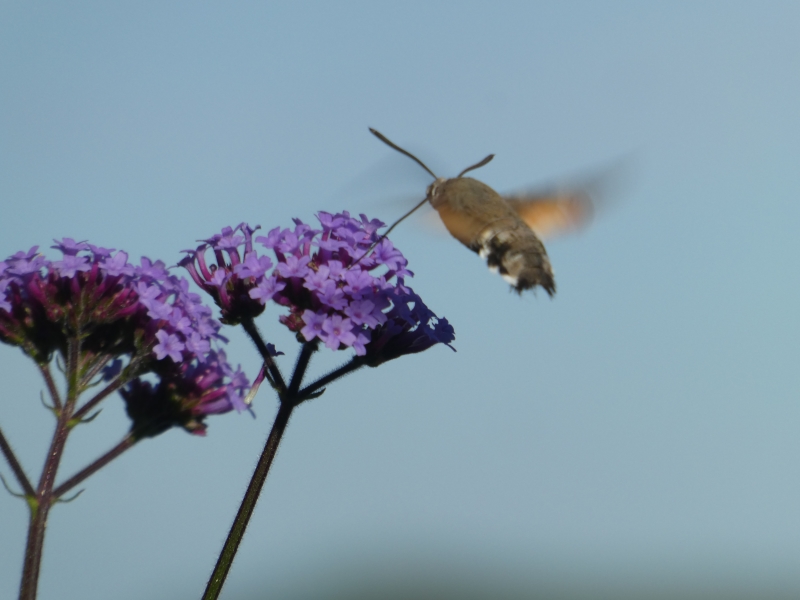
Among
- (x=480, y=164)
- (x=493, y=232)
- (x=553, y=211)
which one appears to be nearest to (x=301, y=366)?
(x=493, y=232)

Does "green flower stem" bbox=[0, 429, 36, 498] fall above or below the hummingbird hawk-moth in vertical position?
below

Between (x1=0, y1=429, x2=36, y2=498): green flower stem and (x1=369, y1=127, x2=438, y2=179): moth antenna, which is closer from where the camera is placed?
(x1=0, y1=429, x2=36, y2=498): green flower stem

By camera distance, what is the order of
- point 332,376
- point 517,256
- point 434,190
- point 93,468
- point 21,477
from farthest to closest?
point 434,190, point 517,256, point 332,376, point 93,468, point 21,477

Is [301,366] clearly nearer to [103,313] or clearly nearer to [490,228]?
[103,313]

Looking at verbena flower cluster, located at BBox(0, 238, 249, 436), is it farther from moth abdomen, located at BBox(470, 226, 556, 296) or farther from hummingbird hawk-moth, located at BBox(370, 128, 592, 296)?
moth abdomen, located at BBox(470, 226, 556, 296)

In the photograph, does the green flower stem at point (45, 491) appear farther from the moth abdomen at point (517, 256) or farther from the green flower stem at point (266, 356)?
the moth abdomen at point (517, 256)

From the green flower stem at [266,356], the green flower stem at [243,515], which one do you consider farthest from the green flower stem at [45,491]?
the green flower stem at [266,356]

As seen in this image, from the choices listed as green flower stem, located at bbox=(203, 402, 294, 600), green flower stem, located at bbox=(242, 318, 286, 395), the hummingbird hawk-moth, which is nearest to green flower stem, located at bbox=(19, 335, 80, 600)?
green flower stem, located at bbox=(203, 402, 294, 600)
